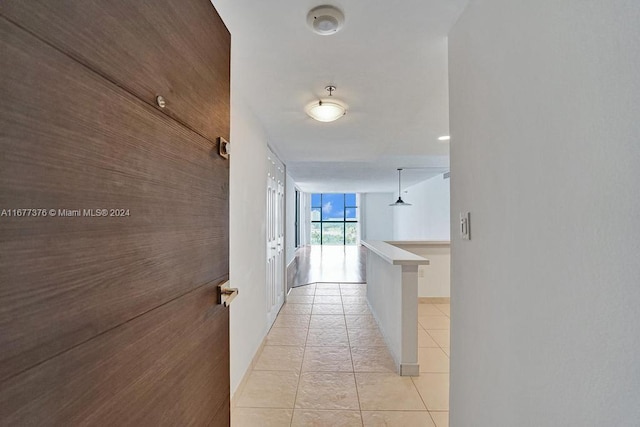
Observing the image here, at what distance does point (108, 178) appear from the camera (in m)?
0.64

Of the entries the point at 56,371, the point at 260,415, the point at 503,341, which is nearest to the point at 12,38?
the point at 56,371

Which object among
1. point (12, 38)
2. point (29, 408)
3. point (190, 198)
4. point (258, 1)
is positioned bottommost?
point (29, 408)

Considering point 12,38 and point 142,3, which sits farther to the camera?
point 142,3

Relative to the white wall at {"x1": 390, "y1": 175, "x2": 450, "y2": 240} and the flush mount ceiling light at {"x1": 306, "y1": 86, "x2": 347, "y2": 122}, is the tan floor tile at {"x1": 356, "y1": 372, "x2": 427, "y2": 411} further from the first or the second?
the white wall at {"x1": 390, "y1": 175, "x2": 450, "y2": 240}

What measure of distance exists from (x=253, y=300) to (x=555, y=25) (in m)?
2.60

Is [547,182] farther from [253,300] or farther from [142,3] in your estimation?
[253,300]

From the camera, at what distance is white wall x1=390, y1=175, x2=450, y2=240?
7145 mm

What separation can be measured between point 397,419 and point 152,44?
2.35m

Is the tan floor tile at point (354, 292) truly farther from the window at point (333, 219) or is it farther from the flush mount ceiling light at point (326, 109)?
the window at point (333, 219)

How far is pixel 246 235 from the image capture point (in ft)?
8.25

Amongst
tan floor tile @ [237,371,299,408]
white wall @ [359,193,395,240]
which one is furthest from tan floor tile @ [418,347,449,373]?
white wall @ [359,193,395,240]

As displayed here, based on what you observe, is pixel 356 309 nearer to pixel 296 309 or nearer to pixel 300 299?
pixel 296 309

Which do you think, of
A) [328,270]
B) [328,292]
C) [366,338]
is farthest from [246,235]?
[328,270]

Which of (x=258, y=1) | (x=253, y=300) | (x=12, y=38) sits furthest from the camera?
(x=253, y=300)
